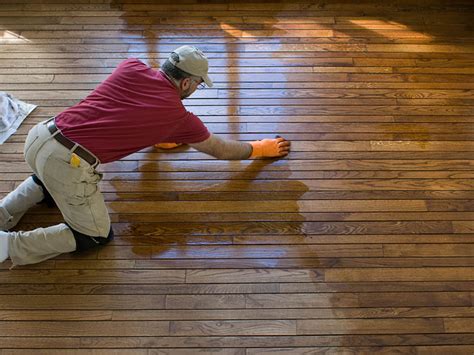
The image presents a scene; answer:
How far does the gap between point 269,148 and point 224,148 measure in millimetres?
302

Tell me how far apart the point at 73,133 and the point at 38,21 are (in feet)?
5.55

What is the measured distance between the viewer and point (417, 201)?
267 centimetres

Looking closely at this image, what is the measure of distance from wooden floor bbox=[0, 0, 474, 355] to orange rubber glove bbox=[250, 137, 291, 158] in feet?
0.22

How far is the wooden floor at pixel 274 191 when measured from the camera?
2.31m

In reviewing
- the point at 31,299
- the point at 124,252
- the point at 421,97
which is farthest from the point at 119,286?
the point at 421,97

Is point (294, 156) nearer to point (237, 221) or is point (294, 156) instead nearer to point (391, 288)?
point (237, 221)

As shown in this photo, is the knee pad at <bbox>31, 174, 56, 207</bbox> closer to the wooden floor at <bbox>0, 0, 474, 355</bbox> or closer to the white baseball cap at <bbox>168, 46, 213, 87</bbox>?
the wooden floor at <bbox>0, 0, 474, 355</bbox>

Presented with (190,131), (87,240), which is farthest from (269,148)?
(87,240)

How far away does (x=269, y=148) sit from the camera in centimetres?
278

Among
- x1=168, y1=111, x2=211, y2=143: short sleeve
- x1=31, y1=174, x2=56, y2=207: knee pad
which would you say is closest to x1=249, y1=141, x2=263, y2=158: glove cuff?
x1=168, y1=111, x2=211, y2=143: short sleeve

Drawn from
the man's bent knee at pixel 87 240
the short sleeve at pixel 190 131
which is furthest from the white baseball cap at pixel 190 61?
the man's bent knee at pixel 87 240

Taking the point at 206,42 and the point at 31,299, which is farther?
the point at 206,42

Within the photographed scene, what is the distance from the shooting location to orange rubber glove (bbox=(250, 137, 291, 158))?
9.06 ft

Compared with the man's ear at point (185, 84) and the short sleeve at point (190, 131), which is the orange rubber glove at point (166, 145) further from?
the man's ear at point (185, 84)
